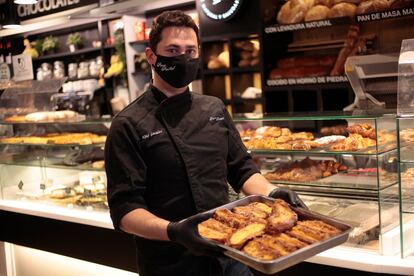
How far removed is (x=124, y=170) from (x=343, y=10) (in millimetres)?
3603

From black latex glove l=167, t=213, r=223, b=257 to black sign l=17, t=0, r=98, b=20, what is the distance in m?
4.57

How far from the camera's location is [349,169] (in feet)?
9.18

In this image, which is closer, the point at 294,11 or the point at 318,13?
the point at 318,13

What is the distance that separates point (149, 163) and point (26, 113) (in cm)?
323

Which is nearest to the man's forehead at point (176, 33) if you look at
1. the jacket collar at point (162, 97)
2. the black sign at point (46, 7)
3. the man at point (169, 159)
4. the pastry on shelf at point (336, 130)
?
the man at point (169, 159)

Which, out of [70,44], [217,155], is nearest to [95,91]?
[70,44]

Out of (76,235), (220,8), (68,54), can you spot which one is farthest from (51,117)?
(68,54)

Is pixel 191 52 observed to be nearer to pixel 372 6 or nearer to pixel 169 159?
pixel 169 159

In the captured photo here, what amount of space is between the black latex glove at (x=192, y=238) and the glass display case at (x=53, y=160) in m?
2.05

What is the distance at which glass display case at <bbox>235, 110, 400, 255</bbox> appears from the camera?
244 centimetres

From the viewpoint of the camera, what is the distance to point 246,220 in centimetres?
173

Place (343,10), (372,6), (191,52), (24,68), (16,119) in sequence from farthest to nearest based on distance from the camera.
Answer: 1. (24,68)
2. (343,10)
3. (372,6)
4. (16,119)
5. (191,52)

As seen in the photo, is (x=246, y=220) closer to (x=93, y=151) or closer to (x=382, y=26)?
Answer: (x=93, y=151)

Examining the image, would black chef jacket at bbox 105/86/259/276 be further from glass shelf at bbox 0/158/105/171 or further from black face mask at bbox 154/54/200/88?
glass shelf at bbox 0/158/105/171
